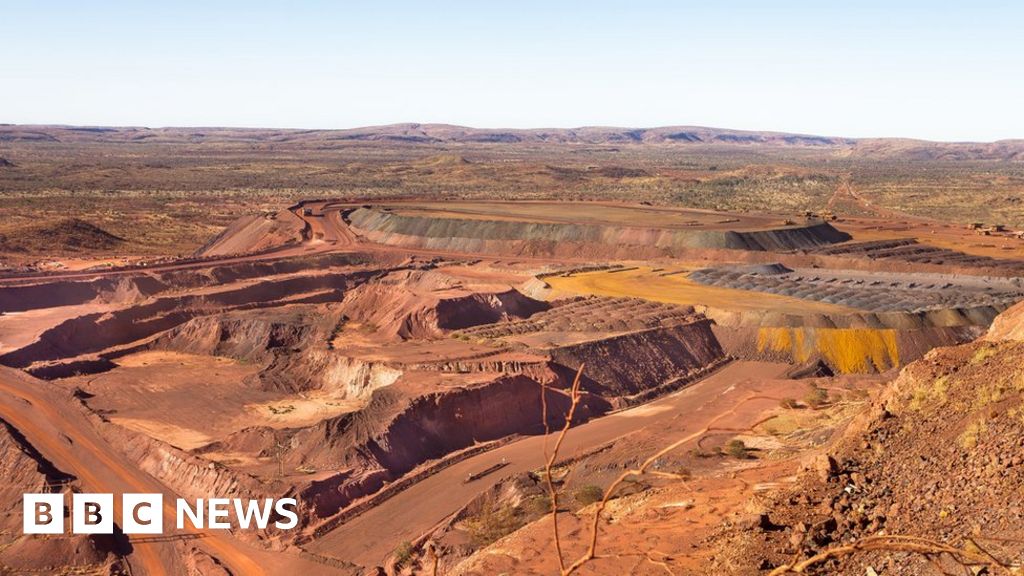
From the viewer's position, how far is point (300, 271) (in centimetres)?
8244

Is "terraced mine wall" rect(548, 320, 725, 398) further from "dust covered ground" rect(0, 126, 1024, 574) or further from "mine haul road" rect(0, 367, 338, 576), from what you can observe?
"mine haul road" rect(0, 367, 338, 576)

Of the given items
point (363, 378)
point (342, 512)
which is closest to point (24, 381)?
point (363, 378)

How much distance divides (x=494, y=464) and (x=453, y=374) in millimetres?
8460

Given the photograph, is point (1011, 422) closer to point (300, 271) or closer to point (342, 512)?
point (342, 512)

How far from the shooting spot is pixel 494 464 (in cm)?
3925

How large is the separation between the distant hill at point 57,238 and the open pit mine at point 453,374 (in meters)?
11.3

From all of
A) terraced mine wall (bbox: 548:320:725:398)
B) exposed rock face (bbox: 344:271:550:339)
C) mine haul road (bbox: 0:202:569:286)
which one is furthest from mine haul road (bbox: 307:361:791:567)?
mine haul road (bbox: 0:202:569:286)

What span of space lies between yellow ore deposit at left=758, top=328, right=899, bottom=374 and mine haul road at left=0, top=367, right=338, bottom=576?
34.9 meters

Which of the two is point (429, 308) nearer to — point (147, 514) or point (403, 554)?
point (147, 514)

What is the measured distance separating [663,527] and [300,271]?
66757mm

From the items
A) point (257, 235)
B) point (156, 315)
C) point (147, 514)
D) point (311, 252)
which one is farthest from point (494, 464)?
point (257, 235)

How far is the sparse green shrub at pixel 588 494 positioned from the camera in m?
29.0

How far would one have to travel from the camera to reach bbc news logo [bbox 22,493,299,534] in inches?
1264

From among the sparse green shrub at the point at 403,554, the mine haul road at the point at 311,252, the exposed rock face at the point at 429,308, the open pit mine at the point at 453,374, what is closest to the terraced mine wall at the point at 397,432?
the open pit mine at the point at 453,374
